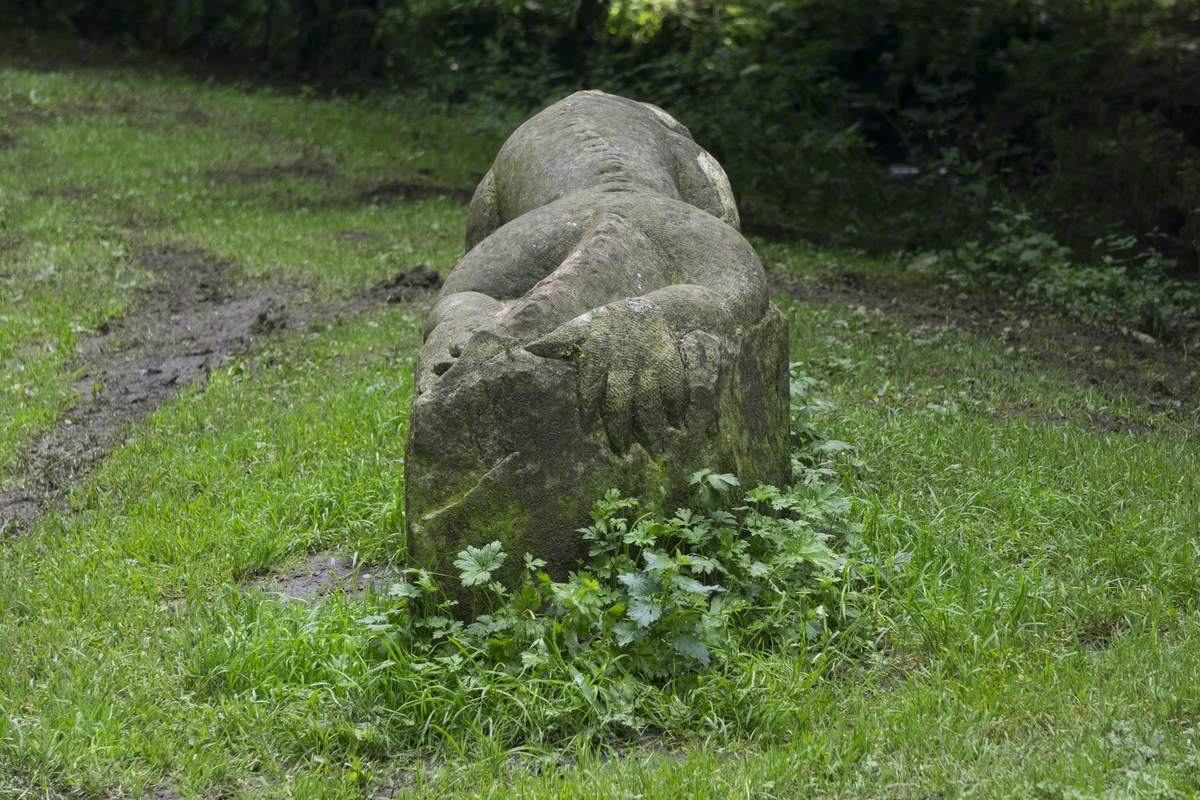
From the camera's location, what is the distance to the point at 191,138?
14.9 m

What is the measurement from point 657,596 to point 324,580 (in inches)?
62.4

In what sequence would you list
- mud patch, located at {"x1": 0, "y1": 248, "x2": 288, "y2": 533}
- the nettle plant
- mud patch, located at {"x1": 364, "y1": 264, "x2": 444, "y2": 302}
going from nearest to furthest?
1. the nettle plant
2. mud patch, located at {"x1": 0, "y1": 248, "x2": 288, "y2": 533}
3. mud patch, located at {"x1": 364, "y1": 264, "x2": 444, "y2": 302}

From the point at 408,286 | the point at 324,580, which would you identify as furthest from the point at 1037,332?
the point at 324,580

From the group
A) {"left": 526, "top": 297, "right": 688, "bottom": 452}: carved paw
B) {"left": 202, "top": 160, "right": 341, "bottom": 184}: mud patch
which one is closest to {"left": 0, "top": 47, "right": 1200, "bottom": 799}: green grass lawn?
{"left": 526, "top": 297, "right": 688, "bottom": 452}: carved paw

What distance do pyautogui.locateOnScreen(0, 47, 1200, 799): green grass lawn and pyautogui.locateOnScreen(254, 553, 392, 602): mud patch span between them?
0.08 meters

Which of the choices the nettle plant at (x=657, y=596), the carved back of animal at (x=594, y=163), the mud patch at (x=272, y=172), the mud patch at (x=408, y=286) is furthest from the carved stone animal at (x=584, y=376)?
the mud patch at (x=272, y=172)

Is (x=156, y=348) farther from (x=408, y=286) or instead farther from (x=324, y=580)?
(x=324, y=580)

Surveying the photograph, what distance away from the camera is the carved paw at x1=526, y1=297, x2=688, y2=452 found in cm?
475

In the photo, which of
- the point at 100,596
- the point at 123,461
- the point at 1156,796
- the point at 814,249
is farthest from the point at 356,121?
the point at 1156,796

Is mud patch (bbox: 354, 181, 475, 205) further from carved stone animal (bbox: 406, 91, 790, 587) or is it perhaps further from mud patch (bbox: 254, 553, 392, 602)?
mud patch (bbox: 254, 553, 392, 602)

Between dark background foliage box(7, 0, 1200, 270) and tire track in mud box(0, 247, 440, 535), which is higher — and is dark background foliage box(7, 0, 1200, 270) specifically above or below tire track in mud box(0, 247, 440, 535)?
above

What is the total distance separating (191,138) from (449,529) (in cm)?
1143

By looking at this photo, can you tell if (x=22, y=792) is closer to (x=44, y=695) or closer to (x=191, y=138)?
(x=44, y=695)

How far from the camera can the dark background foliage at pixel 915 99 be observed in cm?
1246
